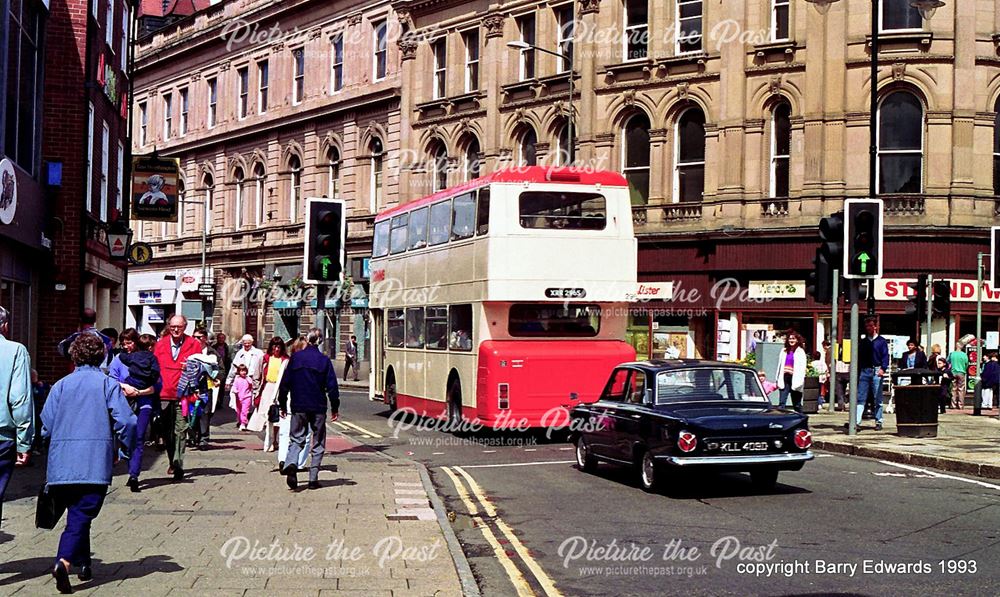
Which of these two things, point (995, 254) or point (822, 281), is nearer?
point (822, 281)

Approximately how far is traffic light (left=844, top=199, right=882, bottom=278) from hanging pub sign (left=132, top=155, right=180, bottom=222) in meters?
17.3

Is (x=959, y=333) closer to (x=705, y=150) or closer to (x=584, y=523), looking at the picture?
(x=705, y=150)

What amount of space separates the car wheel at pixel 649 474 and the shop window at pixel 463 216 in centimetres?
822

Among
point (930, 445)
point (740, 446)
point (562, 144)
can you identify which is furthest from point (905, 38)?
point (740, 446)

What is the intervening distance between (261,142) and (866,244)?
1713 inches

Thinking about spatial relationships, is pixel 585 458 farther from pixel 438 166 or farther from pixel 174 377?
pixel 438 166

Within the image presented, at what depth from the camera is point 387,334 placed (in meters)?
28.0

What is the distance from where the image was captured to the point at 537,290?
21.2 m

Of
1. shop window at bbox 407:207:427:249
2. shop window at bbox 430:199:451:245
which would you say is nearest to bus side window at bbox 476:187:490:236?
shop window at bbox 430:199:451:245

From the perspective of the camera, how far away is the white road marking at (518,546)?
30.2 feet

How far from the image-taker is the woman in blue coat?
8.63 meters

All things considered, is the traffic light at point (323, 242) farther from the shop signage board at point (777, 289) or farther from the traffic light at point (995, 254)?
the shop signage board at point (777, 289)

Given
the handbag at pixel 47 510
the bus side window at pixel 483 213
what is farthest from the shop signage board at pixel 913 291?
the handbag at pixel 47 510

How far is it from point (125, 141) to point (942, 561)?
29202 mm
